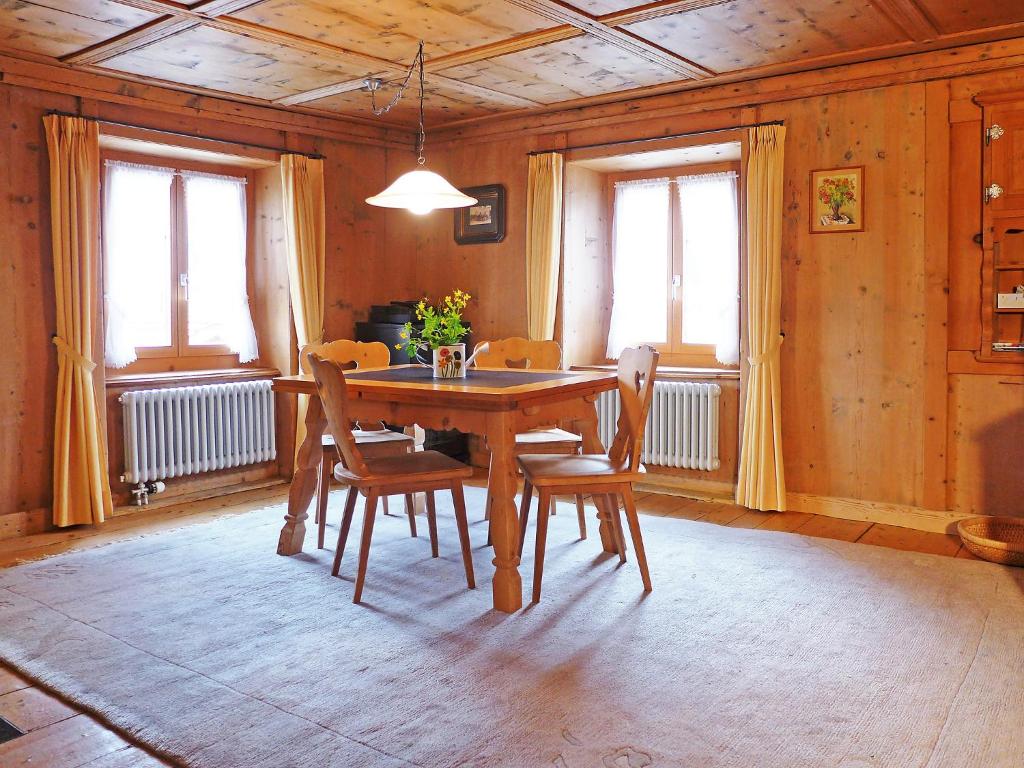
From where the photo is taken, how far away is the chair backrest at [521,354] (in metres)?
4.47

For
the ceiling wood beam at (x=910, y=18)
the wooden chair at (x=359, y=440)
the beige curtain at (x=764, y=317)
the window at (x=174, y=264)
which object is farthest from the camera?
the window at (x=174, y=264)

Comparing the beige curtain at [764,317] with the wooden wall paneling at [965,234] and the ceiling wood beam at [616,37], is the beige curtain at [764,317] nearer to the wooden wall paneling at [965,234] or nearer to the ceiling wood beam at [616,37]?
the ceiling wood beam at [616,37]

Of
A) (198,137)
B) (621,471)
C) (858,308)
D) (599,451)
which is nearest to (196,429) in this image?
(198,137)

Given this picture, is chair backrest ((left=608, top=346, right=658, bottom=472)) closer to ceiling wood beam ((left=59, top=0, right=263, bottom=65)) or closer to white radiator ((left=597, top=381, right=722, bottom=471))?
white radiator ((left=597, top=381, right=722, bottom=471))

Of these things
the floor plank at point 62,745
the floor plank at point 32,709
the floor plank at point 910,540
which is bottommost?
the floor plank at point 62,745

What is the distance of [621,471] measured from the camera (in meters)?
3.26

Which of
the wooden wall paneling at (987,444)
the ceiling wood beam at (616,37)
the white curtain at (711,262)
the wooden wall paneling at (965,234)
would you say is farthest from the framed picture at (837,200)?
the wooden wall paneling at (987,444)

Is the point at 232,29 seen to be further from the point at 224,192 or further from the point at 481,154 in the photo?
the point at 481,154

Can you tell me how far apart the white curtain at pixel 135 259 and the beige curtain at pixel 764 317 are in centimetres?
352

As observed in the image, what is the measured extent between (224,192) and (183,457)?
176 centimetres

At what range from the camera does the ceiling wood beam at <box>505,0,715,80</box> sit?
138 inches

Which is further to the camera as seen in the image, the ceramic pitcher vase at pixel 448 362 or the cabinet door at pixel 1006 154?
the cabinet door at pixel 1006 154

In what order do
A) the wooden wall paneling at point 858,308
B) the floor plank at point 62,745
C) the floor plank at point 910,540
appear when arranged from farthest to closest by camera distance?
1. the wooden wall paneling at point 858,308
2. the floor plank at point 910,540
3. the floor plank at point 62,745

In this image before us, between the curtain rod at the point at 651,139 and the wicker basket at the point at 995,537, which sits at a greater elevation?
Answer: the curtain rod at the point at 651,139
